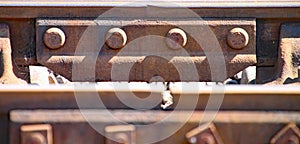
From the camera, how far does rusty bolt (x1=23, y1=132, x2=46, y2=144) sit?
310cm

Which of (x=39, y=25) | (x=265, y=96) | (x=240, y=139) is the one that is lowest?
(x=240, y=139)

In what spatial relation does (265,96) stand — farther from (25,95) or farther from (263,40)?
(263,40)

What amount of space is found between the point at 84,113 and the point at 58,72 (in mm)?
1549

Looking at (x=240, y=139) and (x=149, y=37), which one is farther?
(x=149, y=37)

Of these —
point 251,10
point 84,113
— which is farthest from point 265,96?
point 251,10

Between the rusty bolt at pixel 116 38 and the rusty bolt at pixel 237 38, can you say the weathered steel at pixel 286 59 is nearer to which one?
the rusty bolt at pixel 237 38

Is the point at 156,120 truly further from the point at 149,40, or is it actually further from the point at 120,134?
the point at 149,40

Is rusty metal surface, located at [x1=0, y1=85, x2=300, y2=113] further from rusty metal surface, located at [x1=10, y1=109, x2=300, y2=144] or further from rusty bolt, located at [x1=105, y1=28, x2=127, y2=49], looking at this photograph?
rusty bolt, located at [x1=105, y1=28, x2=127, y2=49]

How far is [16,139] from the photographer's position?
125 inches

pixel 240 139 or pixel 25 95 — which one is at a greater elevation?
pixel 25 95

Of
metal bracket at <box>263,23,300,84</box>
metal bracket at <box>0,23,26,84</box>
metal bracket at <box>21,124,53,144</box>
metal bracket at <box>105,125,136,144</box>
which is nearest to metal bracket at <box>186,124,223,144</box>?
metal bracket at <box>105,125,136,144</box>

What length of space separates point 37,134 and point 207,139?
83 cm

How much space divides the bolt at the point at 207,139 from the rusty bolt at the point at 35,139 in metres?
0.77

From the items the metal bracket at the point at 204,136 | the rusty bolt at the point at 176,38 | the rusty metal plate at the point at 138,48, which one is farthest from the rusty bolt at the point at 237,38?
the metal bracket at the point at 204,136
